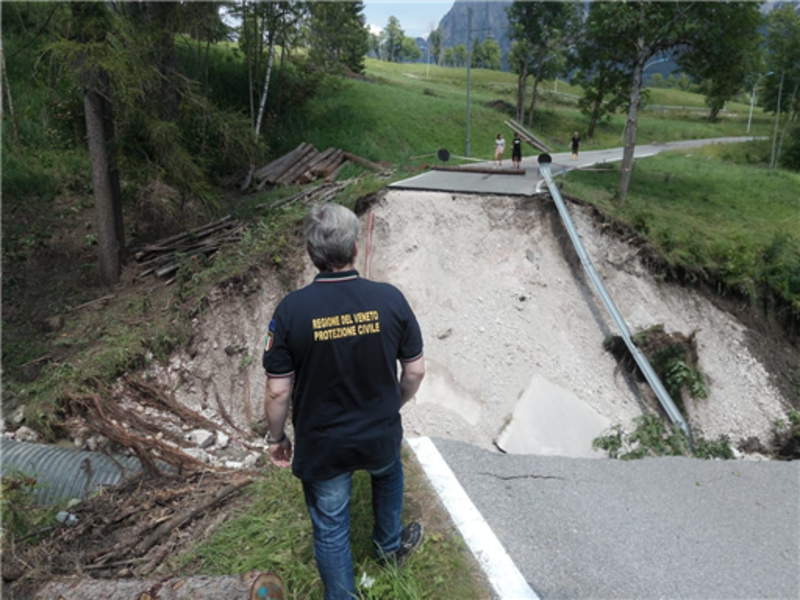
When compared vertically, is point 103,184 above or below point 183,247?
above

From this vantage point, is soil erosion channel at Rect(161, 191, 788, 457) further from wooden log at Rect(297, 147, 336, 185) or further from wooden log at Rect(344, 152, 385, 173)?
wooden log at Rect(344, 152, 385, 173)

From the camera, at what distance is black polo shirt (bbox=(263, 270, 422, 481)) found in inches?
109

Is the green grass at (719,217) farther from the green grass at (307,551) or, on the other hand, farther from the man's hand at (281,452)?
the man's hand at (281,452)

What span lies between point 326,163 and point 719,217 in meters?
12.4

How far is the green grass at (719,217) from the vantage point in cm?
1231

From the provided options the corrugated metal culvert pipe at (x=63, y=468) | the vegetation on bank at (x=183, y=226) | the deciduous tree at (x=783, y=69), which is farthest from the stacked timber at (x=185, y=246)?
the deciduous tree at (x=783, y=69)

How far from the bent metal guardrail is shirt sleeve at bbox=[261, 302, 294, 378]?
8.77 meters

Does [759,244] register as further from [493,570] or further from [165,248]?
[165,248]

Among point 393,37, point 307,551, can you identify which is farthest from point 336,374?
point 393,37

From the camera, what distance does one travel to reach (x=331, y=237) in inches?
112

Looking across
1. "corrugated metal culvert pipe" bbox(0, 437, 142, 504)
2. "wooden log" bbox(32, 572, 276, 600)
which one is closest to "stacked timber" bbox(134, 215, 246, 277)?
"corrugated metal culvert pipe" bbox(0, 437, 142, 504)

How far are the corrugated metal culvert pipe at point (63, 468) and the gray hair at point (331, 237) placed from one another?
4.88 meters

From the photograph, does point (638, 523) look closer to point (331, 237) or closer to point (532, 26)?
point (331, 237)

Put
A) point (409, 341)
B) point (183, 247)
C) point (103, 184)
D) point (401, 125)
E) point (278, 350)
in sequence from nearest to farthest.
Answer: point (278, 350), point (409, 341), point (103, 184), point (183, 247), point (401, 125)
